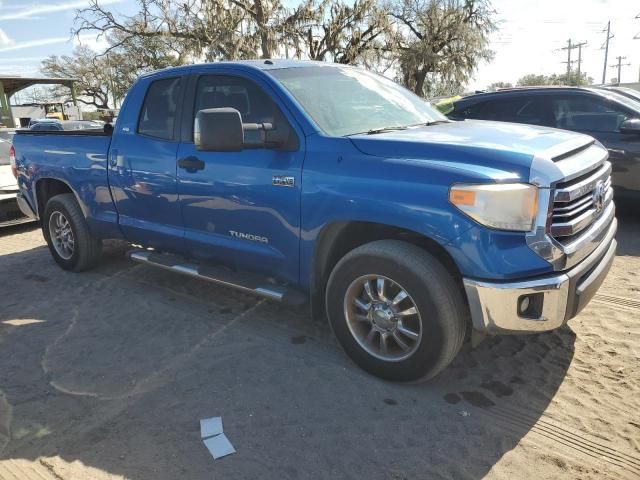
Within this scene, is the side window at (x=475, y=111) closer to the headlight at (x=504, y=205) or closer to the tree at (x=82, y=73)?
the headlight at (x=504, y=205)

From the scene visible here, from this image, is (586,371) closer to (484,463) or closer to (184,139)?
(484,463)

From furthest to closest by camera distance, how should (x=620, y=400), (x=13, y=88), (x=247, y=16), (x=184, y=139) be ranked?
1. (x=13, y=88)
2. (x=247, y=16)
3. (x=184, y=139)
4. (x=620, y=400)

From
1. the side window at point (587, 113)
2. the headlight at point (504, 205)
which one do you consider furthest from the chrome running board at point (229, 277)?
the side window at point (587, 113)

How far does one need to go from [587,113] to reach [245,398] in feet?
18.6

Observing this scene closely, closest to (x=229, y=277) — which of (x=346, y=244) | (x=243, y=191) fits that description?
(x=243, y=191)

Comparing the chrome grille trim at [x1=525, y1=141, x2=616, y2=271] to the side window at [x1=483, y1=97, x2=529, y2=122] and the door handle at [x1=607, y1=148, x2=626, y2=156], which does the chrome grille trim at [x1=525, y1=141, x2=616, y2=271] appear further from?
the side window at [x1=483, y1=97, x2=529, y2=122]

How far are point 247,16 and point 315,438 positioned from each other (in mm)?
23520

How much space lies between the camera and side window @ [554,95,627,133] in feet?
20.9

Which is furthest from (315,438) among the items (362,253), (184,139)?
(184,139)

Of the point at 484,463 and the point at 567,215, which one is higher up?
the point at 567,215

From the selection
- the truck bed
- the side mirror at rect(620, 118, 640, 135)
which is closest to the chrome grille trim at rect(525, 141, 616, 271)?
the side mirror at rect(620, 118, 640, 135)

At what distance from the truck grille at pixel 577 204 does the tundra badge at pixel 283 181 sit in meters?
1.54

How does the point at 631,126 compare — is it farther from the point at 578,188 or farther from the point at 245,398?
the point at 245,398

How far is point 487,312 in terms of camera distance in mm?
2725
